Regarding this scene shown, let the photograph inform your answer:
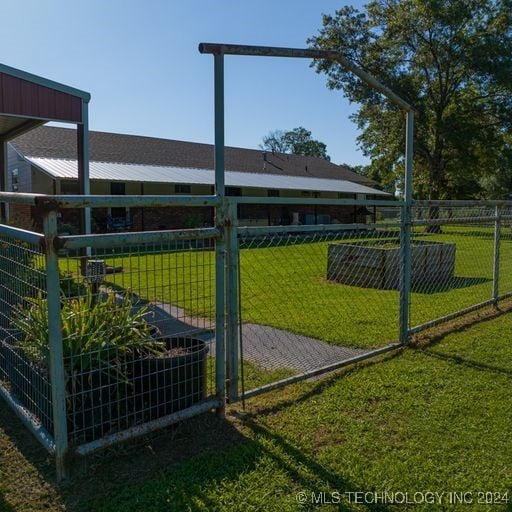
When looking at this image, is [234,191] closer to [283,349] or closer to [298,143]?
[283,349]

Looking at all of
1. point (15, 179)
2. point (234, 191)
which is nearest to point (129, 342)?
point (15, 179)

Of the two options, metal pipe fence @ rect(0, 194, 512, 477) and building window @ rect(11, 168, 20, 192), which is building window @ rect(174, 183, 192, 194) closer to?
building window @ rect(11, 168, 20, 192)

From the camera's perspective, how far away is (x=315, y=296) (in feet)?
25.4

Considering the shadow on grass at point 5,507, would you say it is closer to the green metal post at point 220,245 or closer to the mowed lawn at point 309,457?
the mowed lawn at point 309,457

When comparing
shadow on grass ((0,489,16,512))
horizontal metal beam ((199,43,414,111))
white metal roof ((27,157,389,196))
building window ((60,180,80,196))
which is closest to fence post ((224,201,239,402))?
horizontal metal beam ((199,43,414,111))

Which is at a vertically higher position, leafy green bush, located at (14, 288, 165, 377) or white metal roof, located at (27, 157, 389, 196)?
white metal roof, located at (27, 157, 389, 196)

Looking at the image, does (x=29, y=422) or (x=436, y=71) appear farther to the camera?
(x=436, y=71)

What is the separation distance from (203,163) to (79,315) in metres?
23.8

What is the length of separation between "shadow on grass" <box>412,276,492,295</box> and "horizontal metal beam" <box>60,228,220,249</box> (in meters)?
6.03

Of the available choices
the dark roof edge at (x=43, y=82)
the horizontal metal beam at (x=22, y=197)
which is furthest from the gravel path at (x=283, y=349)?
the dark roof edge at (x=43, y=82)

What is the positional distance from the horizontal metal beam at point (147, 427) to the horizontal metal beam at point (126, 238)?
1088 mm

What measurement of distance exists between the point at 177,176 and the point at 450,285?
1464 centimetres

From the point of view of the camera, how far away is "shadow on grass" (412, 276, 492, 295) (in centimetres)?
845

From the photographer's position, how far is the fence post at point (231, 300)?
10.8 ft
